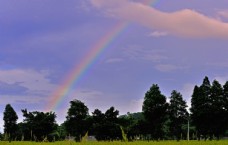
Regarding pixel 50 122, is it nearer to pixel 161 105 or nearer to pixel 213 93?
pixel 161 105

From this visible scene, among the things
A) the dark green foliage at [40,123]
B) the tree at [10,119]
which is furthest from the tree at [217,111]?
Result: the tree at [10,119]

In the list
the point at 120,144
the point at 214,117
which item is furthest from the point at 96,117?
the point at 120,144

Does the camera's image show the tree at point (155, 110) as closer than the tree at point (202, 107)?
Yes

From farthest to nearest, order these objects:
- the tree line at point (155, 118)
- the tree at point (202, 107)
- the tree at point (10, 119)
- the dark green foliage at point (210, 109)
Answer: the tree at point (10, 119) < the tree at point (202, 107) < the dark green foliage at point (210, 109) < the tree line at point (155, 118)

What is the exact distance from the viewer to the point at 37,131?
6900 centimetres

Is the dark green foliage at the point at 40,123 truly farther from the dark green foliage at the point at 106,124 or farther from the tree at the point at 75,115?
the tree at the point at 75,115

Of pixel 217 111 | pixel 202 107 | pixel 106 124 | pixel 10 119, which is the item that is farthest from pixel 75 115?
pixel 217 111

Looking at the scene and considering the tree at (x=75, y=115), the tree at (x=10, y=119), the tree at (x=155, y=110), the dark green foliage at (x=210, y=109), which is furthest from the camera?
the tree at (x=10, y=119)

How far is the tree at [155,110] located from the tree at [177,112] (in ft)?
21.7

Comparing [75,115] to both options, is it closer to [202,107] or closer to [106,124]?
[106,124]

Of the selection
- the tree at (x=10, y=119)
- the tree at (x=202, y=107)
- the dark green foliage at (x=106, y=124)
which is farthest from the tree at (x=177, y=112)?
the tree at (x=10, y=119)

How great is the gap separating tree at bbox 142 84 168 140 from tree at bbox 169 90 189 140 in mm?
6606

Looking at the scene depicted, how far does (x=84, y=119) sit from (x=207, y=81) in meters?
28.7

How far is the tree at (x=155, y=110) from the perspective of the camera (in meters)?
75.8
